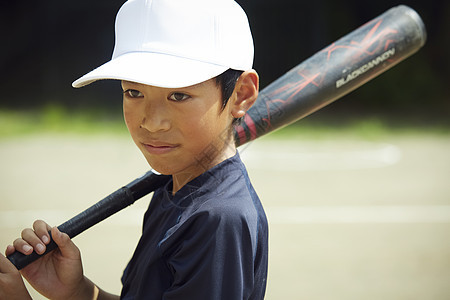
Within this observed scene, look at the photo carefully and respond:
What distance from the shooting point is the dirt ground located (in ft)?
11.8

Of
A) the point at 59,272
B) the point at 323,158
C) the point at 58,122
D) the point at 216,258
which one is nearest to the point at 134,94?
the point at 216,258

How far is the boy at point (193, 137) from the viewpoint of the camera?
91 cm

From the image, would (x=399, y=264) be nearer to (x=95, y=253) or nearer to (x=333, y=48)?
(x=95, y=253)

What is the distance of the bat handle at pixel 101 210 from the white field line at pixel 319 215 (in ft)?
11.1

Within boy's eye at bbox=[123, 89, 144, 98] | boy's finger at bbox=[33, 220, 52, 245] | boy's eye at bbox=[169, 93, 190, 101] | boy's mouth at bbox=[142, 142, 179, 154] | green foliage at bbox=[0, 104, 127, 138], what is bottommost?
green foliage at bbox=[0, 104, 127, 138]

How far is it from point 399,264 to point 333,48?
8.91ft

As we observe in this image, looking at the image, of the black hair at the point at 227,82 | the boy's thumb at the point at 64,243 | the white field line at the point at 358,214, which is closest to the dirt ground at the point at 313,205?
the white field line at the point at 358,214

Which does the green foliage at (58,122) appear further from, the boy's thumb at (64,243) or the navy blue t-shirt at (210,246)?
the navy blue t-shirt at (210,246)

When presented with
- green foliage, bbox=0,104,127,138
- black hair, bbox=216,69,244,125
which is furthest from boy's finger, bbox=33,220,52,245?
green foliage, bbox=0,104,127,138

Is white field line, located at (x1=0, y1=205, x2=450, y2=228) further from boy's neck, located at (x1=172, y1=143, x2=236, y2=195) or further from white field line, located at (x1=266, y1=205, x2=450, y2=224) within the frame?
boy's neck, located at (x1=172, y1=143, x2=236, y2=195)

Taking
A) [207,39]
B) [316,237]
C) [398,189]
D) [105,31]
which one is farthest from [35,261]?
[105,31]

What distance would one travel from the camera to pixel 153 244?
105 centimetres

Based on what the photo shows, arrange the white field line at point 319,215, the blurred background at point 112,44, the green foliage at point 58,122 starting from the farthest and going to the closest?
the blurred background at point 112,44
the green foliage at point 58,122
the white field line at point 319,215

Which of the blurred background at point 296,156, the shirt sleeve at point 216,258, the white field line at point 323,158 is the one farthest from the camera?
the white field line at point 323,158
